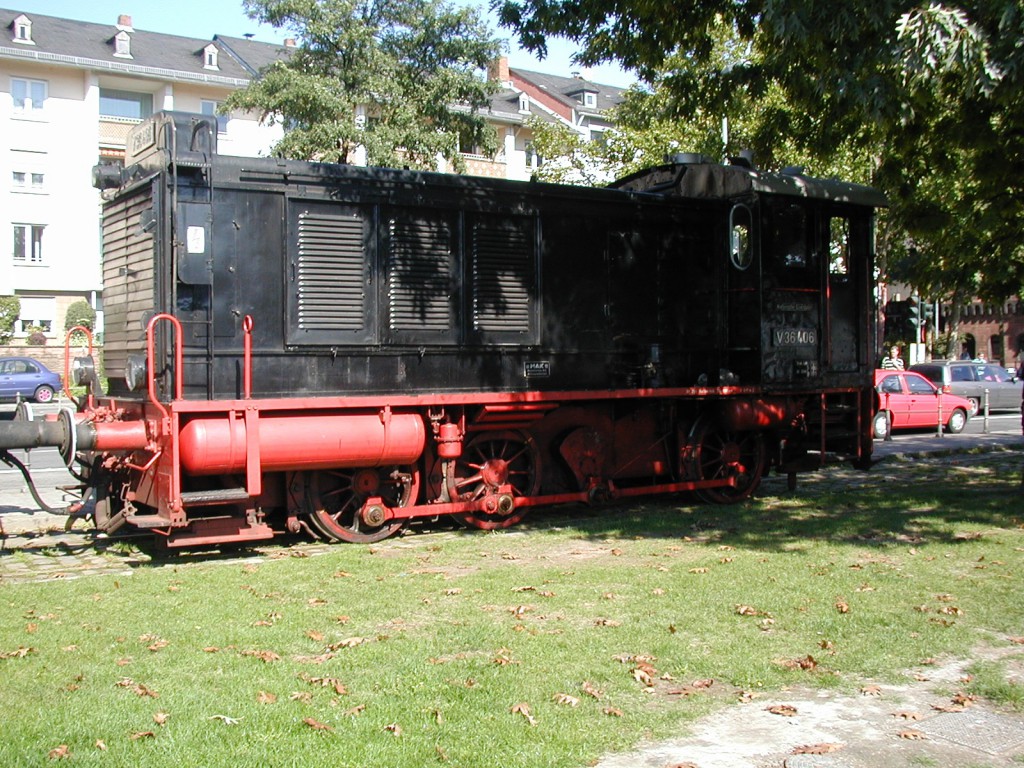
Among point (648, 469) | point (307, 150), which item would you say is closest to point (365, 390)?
point (648, 469)

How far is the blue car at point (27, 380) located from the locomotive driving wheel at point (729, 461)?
2618cm

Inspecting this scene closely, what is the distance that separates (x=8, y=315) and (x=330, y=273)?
35840 millimetres

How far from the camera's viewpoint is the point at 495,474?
11.5 meters

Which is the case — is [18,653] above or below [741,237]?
below

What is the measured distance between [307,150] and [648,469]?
19.4 m

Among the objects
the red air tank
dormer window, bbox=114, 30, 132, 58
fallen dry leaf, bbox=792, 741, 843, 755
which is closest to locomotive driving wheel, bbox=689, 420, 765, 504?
the red air tank

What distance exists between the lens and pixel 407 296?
1084cm

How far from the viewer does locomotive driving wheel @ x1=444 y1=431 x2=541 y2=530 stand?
1121 cm

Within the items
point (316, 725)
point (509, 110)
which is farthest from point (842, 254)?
point (509, 110)

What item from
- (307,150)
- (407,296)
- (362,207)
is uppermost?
(307,150)

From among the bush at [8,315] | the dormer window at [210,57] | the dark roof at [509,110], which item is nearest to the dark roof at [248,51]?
the dormer window at [210,57]

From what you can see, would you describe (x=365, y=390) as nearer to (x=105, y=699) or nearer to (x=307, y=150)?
(x=105, y=699)

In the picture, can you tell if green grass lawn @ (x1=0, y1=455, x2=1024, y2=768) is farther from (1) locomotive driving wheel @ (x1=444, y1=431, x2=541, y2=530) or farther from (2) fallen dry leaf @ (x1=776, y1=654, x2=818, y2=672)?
(1) locomotive driving wheel @ (x1=444, y1=431, x2=541, y2=530)

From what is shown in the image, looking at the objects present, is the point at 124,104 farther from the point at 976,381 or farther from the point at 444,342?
the point at 444,342
